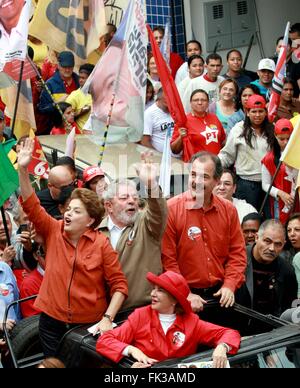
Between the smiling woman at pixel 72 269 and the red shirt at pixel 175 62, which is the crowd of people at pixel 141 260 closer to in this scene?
the smiling woman at pixel 72 269

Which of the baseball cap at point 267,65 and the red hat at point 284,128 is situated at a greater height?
the baseball cap at point 267,65

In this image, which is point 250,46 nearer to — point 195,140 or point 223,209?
point 195,140

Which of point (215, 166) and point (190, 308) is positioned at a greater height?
point (215, 166)

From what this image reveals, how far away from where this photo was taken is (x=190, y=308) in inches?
308

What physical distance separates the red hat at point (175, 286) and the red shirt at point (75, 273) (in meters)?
0.56

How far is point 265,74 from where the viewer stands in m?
14.7

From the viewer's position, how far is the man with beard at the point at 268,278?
9.19 meters

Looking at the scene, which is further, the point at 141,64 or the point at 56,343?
the point at 141,64

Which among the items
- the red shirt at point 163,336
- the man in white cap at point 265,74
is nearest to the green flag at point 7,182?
the red shirt at point 163,336

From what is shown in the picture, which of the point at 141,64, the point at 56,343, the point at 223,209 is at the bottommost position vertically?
the point at 56,343

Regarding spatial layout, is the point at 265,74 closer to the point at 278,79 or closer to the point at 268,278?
the point at 278,79

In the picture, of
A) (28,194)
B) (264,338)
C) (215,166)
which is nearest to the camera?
(264,338)
